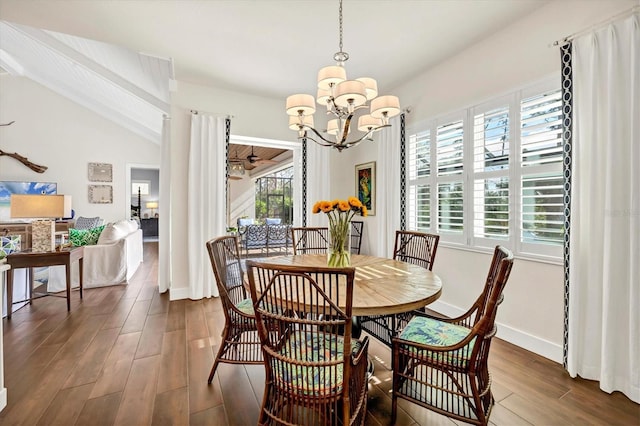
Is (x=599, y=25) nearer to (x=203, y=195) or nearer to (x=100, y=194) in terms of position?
(x=203, y=195)

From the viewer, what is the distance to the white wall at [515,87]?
219 cm

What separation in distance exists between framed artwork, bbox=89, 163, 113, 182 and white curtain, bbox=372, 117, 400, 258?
733 centimetres

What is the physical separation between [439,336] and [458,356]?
190 millimetres

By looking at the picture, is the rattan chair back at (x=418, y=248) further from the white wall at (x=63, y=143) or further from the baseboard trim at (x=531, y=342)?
the white wall at (x=63, y=143)

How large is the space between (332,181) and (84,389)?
381cm

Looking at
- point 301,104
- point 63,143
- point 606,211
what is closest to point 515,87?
point 606,211

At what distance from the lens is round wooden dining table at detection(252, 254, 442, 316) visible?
133 centimetres

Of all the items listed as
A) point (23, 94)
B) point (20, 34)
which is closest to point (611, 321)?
point (20, 34)

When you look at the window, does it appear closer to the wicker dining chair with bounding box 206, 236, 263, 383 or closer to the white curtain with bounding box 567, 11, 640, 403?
the white curtain with bounding box 567, 11, 640, 403

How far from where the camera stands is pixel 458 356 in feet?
4.61

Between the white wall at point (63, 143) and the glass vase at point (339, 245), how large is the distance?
7.86 metres

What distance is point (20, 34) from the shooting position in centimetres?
449

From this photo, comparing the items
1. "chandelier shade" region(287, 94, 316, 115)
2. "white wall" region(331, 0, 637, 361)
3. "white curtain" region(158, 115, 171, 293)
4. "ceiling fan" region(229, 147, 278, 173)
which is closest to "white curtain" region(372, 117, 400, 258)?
"white wall" region(331, 0, 637, 361)

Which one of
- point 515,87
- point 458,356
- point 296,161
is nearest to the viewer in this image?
point 458,356
